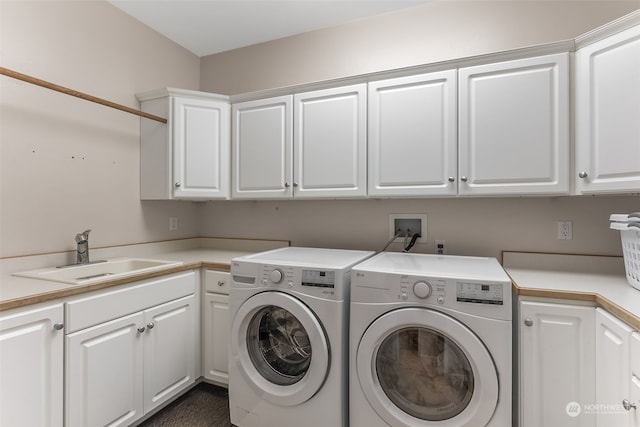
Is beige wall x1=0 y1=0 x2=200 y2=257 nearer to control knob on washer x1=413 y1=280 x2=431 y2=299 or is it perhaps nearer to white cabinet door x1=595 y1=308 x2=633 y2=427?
control knob on washer x1=413 y1=280 x2=431 y2=299

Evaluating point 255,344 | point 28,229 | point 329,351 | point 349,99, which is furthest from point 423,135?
point 28,229

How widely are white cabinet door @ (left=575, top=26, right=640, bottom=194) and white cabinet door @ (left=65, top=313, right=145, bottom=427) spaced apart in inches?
95.9

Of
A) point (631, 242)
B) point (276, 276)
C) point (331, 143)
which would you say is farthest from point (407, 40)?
point (276, 276)

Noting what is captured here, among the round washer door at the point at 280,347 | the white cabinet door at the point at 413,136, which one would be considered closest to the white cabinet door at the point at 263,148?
the white cabinet door at the point at 413,136

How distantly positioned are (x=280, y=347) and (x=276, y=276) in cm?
43

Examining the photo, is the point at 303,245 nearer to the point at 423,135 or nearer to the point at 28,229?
the point at 423,135

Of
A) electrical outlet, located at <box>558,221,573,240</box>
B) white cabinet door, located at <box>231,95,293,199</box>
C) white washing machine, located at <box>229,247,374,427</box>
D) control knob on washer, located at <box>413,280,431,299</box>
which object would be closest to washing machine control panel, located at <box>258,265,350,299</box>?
white washing machine, located at <box>229,247,374,427</box>

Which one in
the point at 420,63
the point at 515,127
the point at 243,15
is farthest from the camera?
the point at 243,15

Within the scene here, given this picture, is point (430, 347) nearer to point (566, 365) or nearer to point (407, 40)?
point (566, 365)

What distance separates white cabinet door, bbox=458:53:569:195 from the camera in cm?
165

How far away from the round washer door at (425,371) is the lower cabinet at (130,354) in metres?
1.15

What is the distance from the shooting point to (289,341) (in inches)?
67.7

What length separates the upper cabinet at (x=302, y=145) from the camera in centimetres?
208

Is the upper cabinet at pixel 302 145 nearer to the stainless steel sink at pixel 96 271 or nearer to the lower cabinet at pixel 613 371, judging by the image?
the stainless steel sink at pixel 96 271
